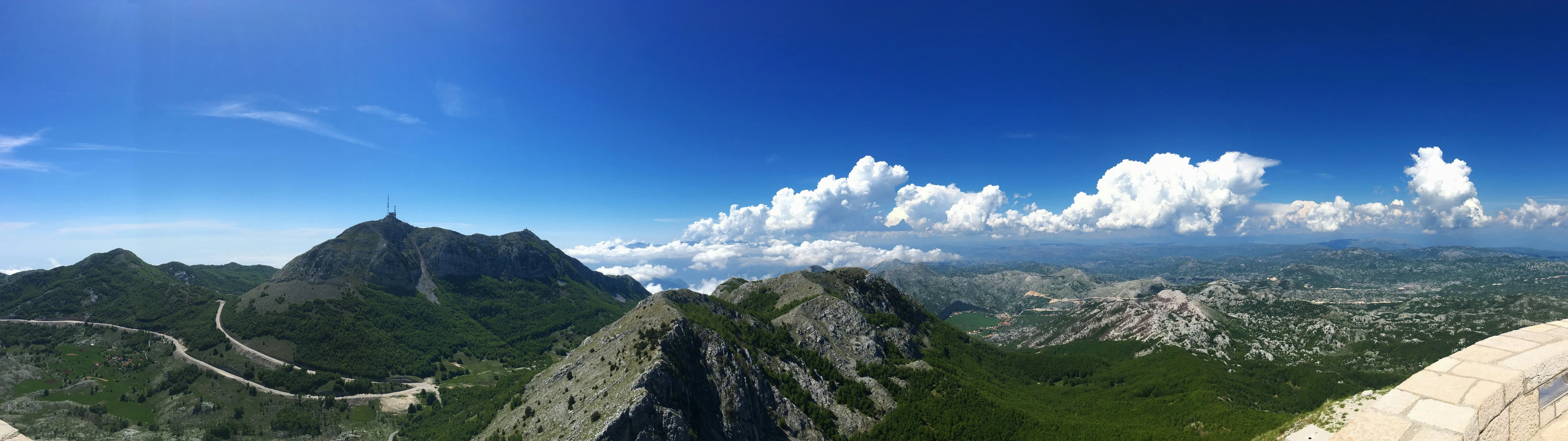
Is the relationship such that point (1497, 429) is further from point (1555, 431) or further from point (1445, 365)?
point (1555, 431)

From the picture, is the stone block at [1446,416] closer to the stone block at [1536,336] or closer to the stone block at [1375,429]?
the stone block at [1375,429]

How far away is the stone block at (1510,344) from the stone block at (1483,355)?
398 millimetres

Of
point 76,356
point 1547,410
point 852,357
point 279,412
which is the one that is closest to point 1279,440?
point 1547,410

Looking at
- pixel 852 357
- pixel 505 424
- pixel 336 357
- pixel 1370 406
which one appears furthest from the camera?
pixel 336 357

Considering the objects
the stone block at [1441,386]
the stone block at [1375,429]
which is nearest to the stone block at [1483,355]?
the stone block at [1441,386]

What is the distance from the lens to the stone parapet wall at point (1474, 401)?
68.4 ft

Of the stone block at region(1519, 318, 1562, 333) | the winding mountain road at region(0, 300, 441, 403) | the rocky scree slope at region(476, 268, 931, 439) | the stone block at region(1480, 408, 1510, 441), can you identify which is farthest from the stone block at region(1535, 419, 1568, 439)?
the winding mountain road at region(0, 300, 441, 403)

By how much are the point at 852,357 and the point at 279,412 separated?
17115cm

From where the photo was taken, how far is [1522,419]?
2336 centimetres

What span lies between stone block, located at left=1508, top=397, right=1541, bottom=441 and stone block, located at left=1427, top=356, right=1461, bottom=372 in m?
2.30

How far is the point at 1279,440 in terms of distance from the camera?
34094mm

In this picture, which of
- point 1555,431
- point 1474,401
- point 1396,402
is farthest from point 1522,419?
point 1396,402

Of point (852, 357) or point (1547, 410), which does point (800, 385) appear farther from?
point (1547, 410)

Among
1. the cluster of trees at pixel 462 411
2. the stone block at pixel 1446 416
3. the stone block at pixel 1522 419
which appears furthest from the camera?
the cluster of trees at pixel 462 411
